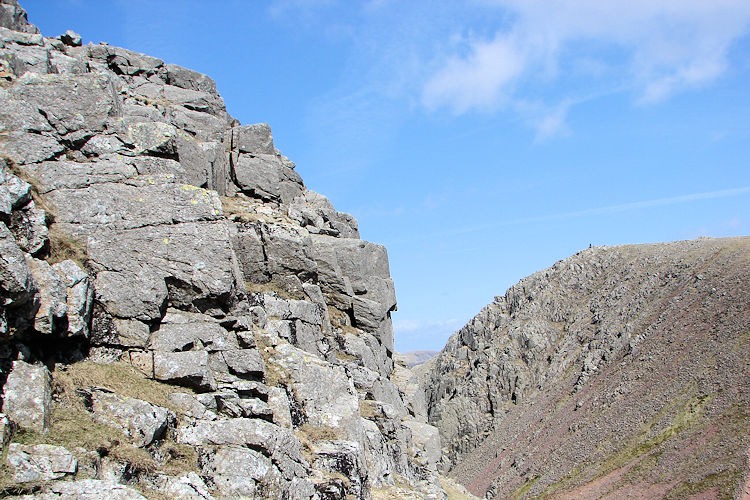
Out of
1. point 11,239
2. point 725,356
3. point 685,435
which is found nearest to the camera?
point 11,239

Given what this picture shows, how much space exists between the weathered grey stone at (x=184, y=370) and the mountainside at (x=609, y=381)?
51.8 metres

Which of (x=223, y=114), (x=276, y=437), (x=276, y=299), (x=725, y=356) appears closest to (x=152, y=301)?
(x=276, y=437)

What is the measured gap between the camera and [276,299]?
2478 cm

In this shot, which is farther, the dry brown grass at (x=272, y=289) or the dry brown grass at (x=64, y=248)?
the dry brown grass at (x=272, y=289)

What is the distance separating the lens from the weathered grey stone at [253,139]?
33.8 meters

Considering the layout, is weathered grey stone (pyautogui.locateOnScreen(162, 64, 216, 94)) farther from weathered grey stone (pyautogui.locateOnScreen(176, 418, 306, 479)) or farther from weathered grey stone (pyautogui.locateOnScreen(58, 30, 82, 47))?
weathered grey stone (pyautogui.locateOnScreen(176, 418, 306, 479))

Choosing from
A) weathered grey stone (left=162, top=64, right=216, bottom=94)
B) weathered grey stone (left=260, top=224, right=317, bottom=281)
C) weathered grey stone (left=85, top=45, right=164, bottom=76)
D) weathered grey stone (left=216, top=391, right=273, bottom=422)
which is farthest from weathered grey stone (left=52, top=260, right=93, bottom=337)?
weathered grey stone (left=162, top=64, right=216, bottom=94)

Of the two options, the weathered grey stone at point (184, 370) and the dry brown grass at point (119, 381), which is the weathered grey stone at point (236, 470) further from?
the weathered grey stone at point (184, 370)

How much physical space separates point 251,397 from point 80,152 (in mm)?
10566

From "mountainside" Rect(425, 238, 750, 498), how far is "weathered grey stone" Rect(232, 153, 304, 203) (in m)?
46.7

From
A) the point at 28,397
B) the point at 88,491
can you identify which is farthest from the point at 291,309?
the point at 88,491

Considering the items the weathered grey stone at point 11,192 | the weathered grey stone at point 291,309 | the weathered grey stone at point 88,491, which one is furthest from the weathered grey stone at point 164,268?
the weathered grey stone at point 88,491

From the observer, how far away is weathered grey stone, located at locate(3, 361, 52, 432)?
1109cm

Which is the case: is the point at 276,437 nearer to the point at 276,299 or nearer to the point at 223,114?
the point at 276,299
